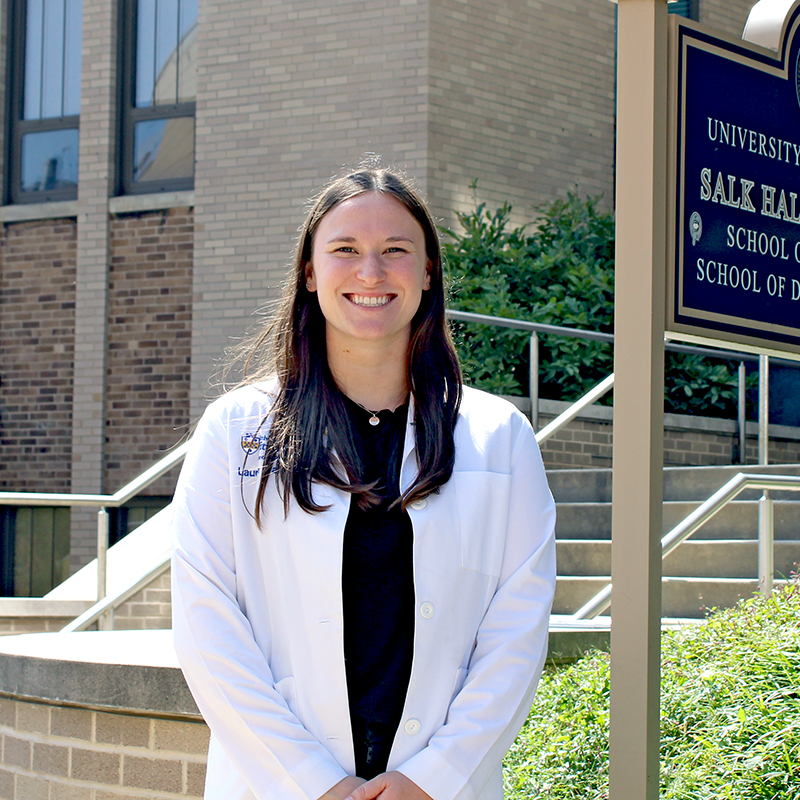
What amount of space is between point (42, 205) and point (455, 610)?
9864 millimetres

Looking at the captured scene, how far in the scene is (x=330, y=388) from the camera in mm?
2480

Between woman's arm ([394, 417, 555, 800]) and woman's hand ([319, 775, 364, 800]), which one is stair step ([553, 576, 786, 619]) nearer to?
woman's arm ([394, 417, 555, 800])

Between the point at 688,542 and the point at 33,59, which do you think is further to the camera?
the point at 33,59

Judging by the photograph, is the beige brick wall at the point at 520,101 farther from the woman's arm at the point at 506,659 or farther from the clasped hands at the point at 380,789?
Answer: the clasped hands at the point at 380,789

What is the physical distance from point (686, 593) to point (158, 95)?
716 centimetres

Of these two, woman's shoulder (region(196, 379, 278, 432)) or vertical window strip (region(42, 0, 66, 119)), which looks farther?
vertical window strip (region(42, 0, 66, 119))

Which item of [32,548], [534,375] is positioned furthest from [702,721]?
[32,548]

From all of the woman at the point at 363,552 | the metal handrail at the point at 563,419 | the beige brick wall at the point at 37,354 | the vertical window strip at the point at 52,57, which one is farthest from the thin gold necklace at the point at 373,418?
the vertical window strip at the point at 52,57

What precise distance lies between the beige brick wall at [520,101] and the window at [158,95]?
253 cm

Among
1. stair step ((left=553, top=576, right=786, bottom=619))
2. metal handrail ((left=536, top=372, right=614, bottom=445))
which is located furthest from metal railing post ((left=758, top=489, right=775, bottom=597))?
metal handrail ((left=536, top=372, right=614, bottom=445))

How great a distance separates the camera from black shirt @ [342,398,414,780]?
223 centimetres

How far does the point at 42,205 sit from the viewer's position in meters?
11.2

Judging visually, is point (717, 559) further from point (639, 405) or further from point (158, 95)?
point (158, 95)

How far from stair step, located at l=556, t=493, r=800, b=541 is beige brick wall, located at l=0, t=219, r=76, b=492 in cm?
545
